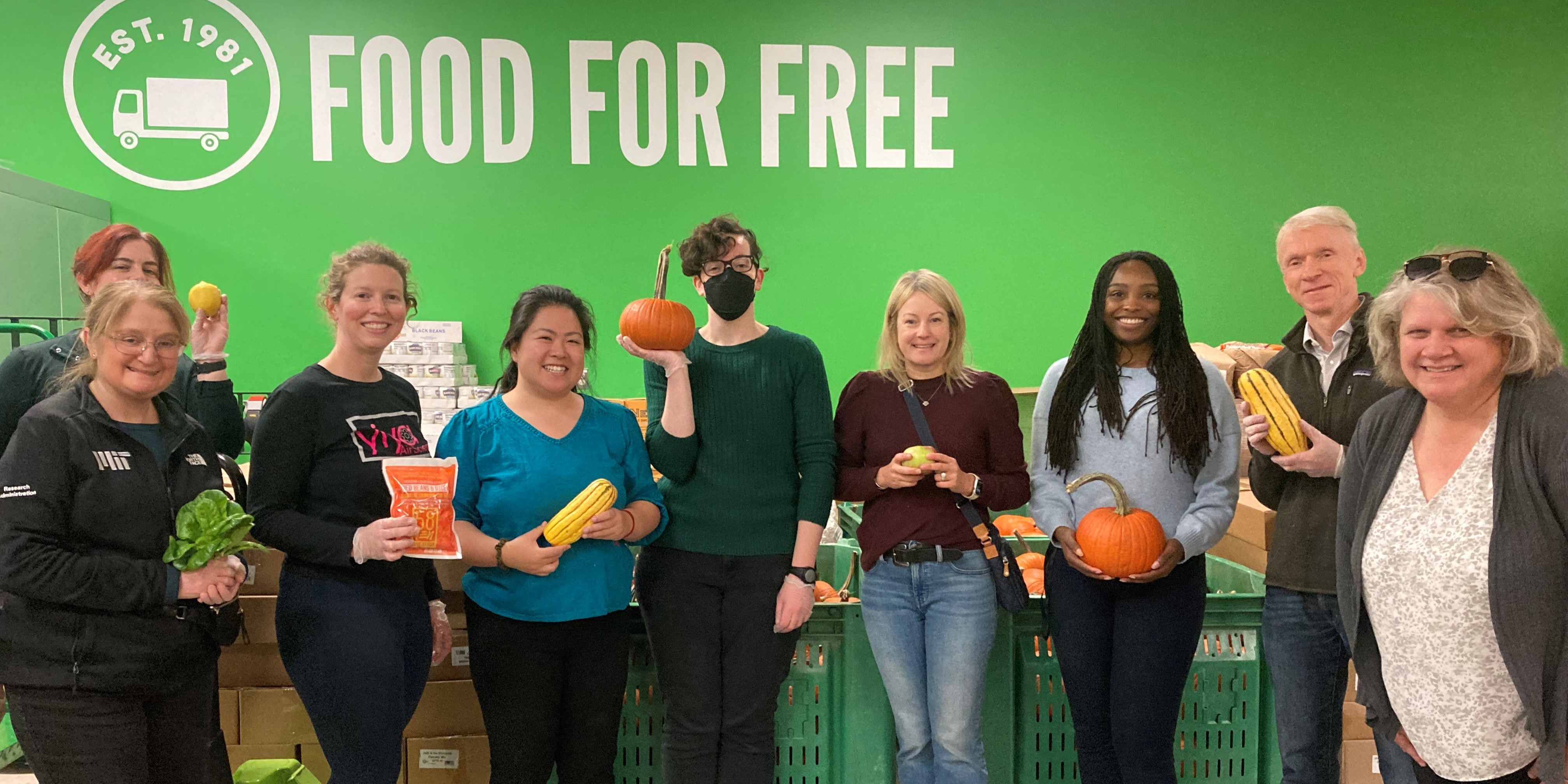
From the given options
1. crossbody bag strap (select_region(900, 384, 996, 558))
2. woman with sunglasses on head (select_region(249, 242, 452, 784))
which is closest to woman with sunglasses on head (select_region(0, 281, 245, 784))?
woman with sunglasses on head (select_region(249, 242, 452, 784))

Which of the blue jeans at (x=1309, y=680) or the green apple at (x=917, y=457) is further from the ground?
the green apple at (x=917, y=457)

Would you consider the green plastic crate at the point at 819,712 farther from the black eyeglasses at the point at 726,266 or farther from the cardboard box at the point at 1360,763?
the cardboard box at the point at 1360,763

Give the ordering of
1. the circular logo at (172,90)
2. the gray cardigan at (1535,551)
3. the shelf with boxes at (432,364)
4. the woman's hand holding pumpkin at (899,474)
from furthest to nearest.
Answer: the circular logo at (172,90), the shelf with boxes at (432,364), the woman's hand holding pumpkin at (899,474), the gray cardigan at (1535,551)

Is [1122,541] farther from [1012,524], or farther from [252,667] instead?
[252,667]

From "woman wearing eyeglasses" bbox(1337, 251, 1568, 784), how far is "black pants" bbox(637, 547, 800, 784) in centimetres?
137

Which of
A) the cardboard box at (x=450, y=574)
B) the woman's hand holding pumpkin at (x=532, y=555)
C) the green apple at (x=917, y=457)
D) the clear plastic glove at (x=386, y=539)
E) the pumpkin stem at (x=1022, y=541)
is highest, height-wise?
the green apple at (x=917, y=457)

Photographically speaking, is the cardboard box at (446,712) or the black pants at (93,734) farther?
the cardboard box at (446,712)

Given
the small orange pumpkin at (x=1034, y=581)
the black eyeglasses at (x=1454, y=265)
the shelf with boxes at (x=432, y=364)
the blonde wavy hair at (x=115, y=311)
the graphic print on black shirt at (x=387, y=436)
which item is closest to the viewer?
the black eyeglasses at (x=1454, y=265)

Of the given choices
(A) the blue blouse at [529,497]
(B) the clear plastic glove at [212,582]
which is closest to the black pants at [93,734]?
(B) the clear plastic glove at [212,582]

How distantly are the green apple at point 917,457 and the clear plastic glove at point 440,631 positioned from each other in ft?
4.24

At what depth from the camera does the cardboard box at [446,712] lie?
2.97 meters

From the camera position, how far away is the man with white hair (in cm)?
245

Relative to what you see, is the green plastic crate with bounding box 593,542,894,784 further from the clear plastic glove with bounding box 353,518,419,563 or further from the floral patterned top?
the floral patterned top

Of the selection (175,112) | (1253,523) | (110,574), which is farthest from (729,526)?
(175,112)
